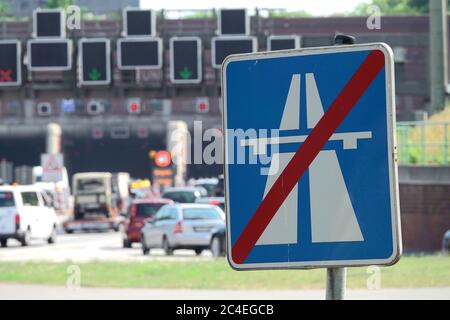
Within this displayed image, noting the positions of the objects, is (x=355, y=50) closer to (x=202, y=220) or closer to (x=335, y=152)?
(x=335, y=152)

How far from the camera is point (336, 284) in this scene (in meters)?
4.86

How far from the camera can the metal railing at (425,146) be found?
106ft

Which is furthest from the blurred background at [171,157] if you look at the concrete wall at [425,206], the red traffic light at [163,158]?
the red traffic light at [163,158]

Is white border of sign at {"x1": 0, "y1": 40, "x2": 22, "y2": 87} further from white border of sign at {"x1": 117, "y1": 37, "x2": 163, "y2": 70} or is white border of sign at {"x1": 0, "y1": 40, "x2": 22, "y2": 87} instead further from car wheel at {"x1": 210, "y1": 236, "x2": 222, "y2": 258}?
car wheel at {"x1": 210, "y1": 236, "x2": 222, "y2": 258}

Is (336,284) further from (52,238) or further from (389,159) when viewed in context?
(52,238)

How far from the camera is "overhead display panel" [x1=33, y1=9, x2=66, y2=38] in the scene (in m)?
44.1

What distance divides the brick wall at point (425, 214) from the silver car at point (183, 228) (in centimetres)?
502

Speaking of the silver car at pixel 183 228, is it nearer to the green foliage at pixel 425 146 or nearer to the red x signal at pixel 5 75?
the green foliage at pixel 425 146

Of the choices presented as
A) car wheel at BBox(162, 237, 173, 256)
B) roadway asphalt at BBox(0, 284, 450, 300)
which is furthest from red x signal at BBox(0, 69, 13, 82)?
roadway asphalt at BBox(0, 284, 450, 300)

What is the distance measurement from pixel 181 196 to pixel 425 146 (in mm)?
24318

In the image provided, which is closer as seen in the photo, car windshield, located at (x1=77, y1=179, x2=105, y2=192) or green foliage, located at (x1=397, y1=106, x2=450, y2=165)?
green foliage, located at (x1=397, y1=106, x2=450, y2=165)

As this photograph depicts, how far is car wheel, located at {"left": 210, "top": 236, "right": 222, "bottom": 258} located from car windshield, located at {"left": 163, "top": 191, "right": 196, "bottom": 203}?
2068cm

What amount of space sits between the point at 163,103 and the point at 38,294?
75.2 metres

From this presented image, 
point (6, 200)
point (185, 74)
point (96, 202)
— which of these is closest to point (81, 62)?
point (185, 74)
